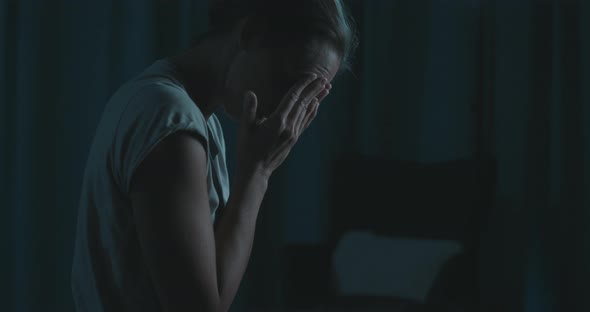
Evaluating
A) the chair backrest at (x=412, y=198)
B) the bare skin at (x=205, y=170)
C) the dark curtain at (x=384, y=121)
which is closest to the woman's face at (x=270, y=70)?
the bare skin at (x=205, y=170)

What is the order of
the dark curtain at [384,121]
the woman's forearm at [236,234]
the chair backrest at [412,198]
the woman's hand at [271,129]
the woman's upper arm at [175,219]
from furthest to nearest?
1. the dark curtain at [384,121]
2. the chair backrest at [412,198]
3. the woman's hand at [271,129]
4. the woman's forearm at [236,234]
5. the woman's upper arm at [175,219]

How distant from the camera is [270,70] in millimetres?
960

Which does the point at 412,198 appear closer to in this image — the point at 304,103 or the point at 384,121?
the point at 384,121

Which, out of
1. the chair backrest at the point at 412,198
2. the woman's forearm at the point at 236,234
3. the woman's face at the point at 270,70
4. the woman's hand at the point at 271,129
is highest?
the woman's face at the point at 270,70

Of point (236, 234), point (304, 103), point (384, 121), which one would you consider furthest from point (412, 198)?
point (236, 234)

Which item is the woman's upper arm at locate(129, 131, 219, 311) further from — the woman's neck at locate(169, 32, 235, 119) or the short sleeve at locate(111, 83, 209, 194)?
the woman's neck at locate(169, 32, 235, 119)

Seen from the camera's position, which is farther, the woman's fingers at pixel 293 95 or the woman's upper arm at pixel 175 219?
the woman's fingers at pixel 293 95

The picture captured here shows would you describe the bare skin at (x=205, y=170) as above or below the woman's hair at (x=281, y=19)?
below

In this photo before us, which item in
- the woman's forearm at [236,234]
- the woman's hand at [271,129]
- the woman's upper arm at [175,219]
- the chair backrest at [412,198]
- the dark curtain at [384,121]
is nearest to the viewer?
the woman's upper arm at [175,219]

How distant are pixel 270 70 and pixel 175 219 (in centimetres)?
31

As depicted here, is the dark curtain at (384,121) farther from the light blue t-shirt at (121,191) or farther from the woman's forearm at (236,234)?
the light blue t-shirt at (121,191)

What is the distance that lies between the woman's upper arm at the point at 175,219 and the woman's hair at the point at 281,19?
0.84 ft

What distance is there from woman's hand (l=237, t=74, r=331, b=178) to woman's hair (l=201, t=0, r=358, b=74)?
64 millimetres

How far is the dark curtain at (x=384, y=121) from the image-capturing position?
298 centimetres
